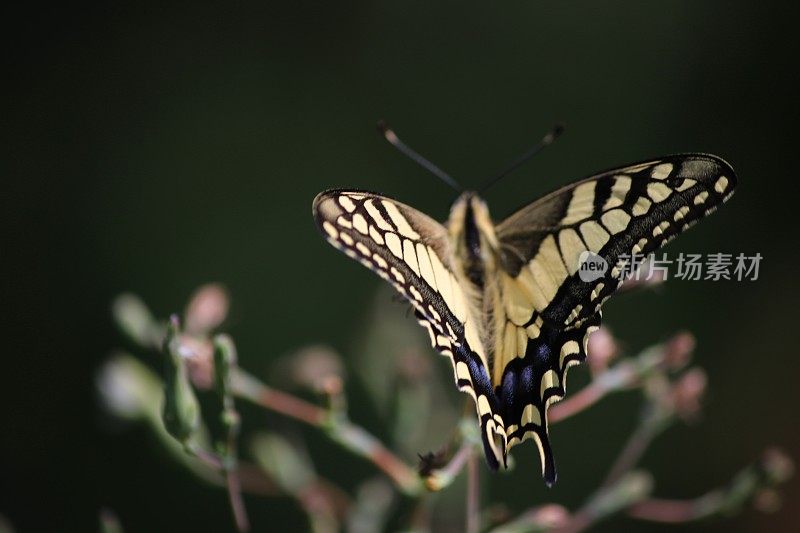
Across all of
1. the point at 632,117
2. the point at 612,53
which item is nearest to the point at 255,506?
the point at 632,117

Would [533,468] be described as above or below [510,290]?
below

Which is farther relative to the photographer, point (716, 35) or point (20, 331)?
point (716, 35)

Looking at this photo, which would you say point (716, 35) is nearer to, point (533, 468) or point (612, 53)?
point (612, 53)

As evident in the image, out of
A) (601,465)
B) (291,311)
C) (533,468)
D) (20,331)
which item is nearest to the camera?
(533,468)

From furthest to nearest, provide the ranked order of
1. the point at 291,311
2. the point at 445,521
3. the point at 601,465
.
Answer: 1. the point at 291,311
2. the point at 601,465
3. the point at 445,521

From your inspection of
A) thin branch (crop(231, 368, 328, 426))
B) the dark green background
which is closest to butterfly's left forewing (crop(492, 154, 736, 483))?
thin branch (crop(231, 368, 328, 426))

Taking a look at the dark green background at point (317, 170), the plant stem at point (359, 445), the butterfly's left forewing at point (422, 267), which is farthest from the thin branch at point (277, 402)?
the dark green background at point (317, 170)
